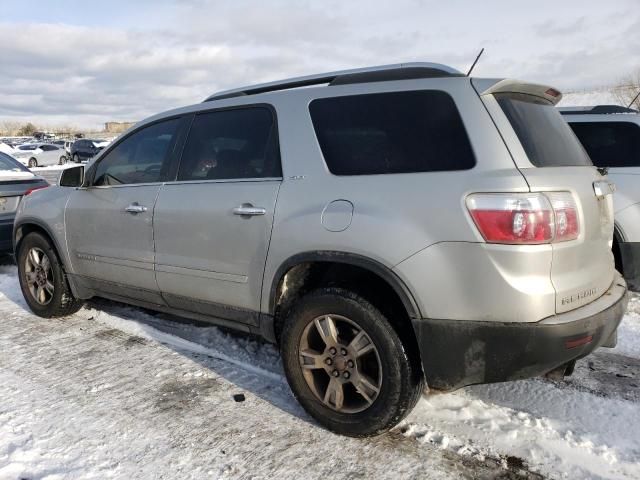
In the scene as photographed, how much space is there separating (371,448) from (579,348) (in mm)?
1130

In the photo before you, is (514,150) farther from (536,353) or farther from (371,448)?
(371,448)

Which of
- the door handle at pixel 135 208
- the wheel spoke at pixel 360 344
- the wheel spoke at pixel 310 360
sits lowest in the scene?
the wheel spoke at pixel 310 360

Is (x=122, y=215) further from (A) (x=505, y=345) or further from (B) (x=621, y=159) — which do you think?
(B) (x=621, y=159)

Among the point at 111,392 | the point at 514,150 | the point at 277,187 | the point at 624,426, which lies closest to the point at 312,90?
the point at 277,187

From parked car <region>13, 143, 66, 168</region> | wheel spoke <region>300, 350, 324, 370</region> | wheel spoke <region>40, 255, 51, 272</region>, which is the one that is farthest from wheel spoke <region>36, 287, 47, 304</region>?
parked car <region>13, 143, 66, 168</region>

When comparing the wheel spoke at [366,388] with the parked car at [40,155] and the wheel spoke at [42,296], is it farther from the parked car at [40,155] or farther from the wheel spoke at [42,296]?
the parked car at [40,155]

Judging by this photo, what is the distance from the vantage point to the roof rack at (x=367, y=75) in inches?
109

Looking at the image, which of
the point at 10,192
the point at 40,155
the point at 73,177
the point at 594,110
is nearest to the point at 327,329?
the point at 73,177

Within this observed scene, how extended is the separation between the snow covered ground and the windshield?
3583 mm

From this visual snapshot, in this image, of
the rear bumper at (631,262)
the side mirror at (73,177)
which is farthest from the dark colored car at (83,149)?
the rear bumper at (631,262)

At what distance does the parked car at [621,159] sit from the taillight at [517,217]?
9.13ft

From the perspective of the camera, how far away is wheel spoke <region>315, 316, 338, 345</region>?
9.13 feet

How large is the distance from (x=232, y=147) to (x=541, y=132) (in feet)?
6.05

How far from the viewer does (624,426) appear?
2871mm
